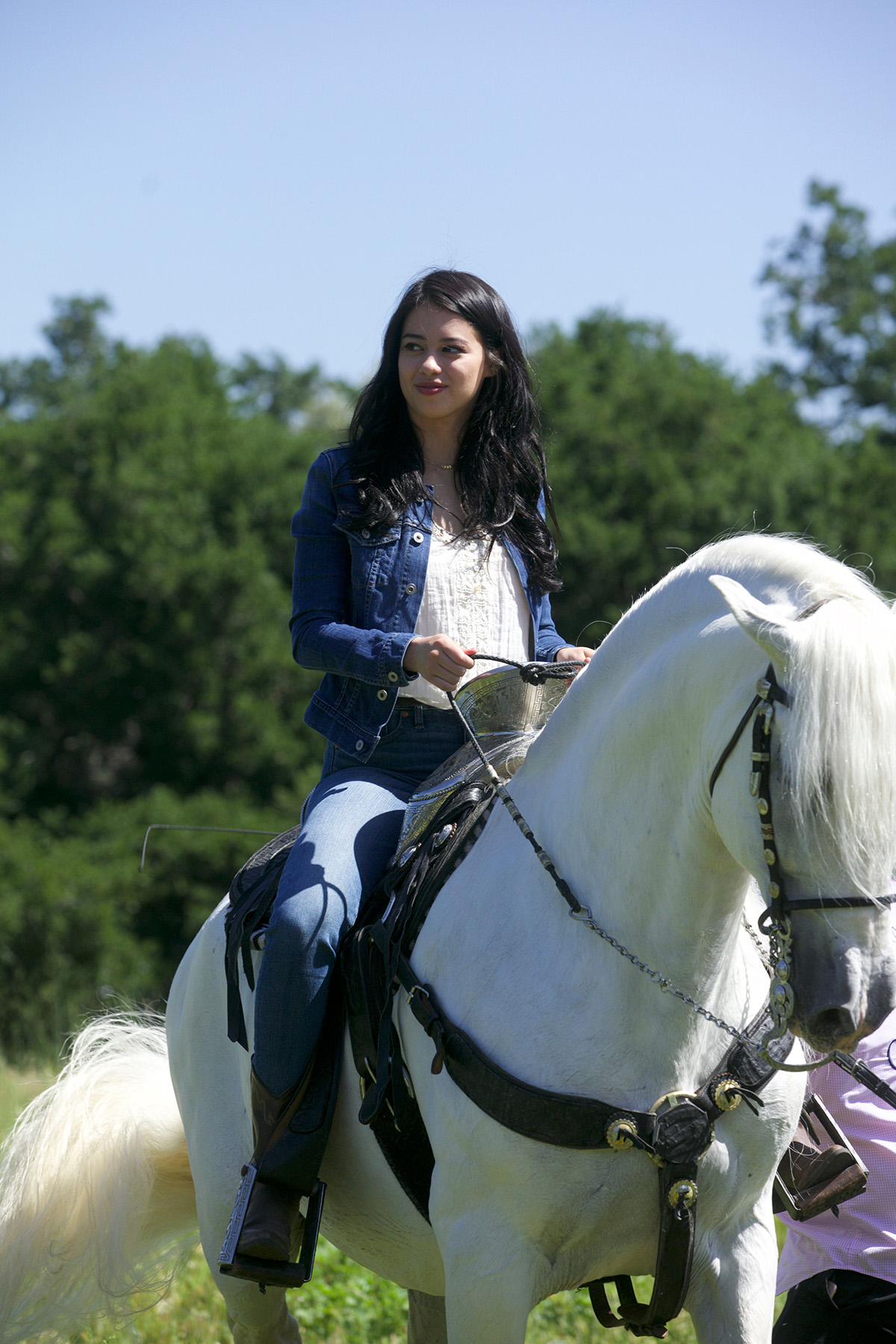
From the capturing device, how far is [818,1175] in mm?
2650

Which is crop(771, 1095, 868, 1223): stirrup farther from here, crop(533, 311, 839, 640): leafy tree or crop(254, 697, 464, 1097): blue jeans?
crop(533, 311, 839, 640): leafy tree

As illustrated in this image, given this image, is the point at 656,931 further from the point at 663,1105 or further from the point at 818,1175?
the point at 818,1175

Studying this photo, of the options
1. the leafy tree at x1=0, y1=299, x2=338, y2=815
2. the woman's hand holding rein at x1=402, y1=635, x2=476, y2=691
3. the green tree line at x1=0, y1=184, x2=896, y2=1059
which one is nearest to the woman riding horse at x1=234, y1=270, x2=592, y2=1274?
the woman's hand holding rein at x1=402, y1=635, x2=476, y2=691

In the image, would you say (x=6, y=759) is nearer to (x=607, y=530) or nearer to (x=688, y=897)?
(x=607, y=530)

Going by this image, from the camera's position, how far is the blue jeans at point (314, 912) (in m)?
2.78

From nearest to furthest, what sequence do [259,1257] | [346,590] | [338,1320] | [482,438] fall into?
[259,1257] < [346,590] < [482,438] < [338,1320]

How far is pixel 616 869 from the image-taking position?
91.9 inches

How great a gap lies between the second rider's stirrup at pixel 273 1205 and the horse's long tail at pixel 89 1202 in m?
1.11

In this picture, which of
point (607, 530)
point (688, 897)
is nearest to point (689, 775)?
point (688, 897)

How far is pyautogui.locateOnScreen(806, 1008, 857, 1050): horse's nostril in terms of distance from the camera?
1809mm

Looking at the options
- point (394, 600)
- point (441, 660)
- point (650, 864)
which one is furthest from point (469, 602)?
point (650, 864)

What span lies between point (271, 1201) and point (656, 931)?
125 cm

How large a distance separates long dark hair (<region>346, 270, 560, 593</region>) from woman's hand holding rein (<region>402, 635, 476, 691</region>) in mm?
569

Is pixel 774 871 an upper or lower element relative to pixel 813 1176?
upper
